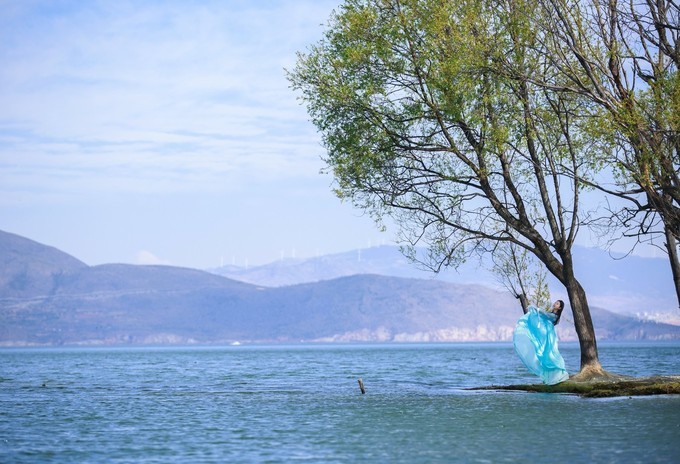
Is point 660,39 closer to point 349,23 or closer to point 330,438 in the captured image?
point 349,23

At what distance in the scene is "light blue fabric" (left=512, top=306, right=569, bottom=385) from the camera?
39.3m

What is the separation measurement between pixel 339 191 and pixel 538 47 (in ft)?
30.8

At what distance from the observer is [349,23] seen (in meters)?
39.0

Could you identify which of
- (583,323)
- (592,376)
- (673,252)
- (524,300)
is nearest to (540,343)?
(583,323)

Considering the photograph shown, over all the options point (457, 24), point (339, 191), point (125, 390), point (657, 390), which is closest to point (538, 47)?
point (457, 24)

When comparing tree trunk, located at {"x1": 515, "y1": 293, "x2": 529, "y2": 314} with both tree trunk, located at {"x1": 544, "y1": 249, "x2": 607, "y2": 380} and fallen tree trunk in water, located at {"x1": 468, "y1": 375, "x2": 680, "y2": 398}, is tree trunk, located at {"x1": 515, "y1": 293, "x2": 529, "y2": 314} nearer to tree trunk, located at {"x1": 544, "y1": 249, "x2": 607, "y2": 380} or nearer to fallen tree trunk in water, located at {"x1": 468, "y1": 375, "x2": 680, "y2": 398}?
tree trunk, located at {"x1": 544, "y1": 249, "x2": 607, "y2": 380}

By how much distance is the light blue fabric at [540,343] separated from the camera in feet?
129

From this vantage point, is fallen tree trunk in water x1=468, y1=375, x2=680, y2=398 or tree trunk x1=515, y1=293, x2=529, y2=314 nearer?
fallen tree trunk in water x1=468, y1=375, x2=680, y2=398

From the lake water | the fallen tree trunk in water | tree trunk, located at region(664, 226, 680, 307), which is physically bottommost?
the lake water

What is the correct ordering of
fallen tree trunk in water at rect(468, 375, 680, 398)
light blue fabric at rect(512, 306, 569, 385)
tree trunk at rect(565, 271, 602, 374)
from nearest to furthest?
1. fallen tree trunk in water at rect(468, 375, 680, 398)
2. light blue fabric at rect(512, 306, 569, 385)
3. tree trunk at rect(565, 271, 602, 374)

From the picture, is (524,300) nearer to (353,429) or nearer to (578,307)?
(578,307)

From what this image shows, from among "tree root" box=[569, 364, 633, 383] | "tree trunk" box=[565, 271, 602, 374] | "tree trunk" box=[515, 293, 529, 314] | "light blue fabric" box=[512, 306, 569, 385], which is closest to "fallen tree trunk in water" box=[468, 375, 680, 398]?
"tree root" box=[569, 364, 633, 383]

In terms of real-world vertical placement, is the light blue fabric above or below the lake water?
above

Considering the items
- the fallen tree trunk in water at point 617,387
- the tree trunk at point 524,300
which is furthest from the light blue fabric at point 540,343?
the tree trunk at point 524,300
